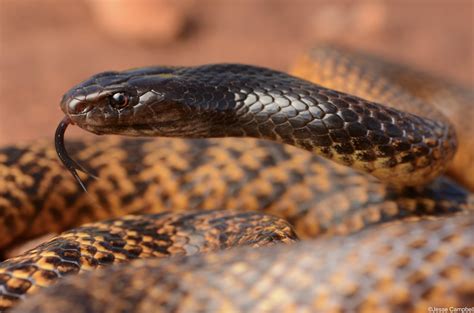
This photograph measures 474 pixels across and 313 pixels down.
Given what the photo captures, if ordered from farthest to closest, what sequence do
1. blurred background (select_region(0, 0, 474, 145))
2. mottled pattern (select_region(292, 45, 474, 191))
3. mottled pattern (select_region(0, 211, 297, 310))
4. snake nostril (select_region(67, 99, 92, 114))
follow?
blurred background (select_region(0, 0, 474, 145)) < mottled pattern (select_region(292, 45, 474, 191)) < snake nostril (select_region(67, 99, 92, 114)) < mottled pattern (select_region(0, 211, 297, 310))

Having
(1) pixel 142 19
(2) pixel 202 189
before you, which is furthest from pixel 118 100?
(1) pixel 142 19

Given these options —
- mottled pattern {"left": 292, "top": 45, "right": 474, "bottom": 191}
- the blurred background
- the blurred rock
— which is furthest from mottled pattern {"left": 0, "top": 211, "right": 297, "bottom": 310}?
the blurred rock

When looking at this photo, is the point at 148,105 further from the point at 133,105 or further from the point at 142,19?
the point at 142,19

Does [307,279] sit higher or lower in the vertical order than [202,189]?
higher

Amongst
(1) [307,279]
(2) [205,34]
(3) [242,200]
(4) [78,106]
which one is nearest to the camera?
(1) [307,279]

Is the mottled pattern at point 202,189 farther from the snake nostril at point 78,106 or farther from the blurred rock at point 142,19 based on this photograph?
the blurred rock at point 142,19

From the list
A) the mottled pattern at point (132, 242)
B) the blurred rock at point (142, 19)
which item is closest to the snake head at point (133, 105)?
the mottled pattern at point (132, 242)

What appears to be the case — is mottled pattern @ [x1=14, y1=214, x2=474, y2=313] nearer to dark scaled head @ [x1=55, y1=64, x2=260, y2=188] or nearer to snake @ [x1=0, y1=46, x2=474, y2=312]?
snake @ [x1=0, y1=46, x2=474, y2=312]
